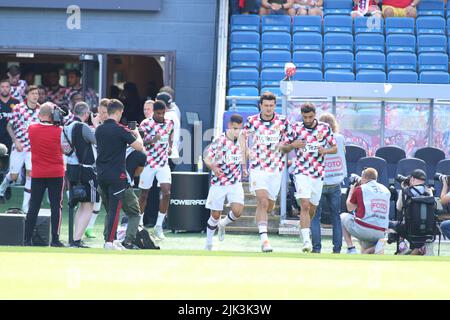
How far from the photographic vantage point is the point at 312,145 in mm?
14312

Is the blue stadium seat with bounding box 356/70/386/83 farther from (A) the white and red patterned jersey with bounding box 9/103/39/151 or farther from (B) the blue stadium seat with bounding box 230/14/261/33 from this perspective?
(A) the white and red patterned jersey with bounding box 9/103/39/151

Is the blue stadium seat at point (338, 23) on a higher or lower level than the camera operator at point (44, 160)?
higher

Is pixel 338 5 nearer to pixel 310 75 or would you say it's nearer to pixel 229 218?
pixel 310 75

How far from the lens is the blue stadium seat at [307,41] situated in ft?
73.1

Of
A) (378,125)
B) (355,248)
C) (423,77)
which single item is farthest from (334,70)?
(355,248)

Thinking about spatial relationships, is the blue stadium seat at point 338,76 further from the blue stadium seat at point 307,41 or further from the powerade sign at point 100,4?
the powerade sign at point 100,4

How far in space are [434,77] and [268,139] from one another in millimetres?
8116

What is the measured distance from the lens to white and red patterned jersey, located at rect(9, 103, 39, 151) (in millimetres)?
17539

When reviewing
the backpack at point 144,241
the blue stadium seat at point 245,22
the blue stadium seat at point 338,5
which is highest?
the blue stadium seat at point 338,5

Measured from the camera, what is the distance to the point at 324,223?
55.5 feet

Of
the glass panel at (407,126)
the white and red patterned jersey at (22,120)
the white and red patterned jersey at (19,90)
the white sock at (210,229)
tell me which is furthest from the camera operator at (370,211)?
the white and red patterned jersey at (19,90)

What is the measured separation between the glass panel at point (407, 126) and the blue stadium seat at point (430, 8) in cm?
471

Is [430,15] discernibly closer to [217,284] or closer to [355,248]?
[355,248]

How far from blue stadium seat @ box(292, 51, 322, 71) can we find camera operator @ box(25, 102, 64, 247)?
8.91 metres
